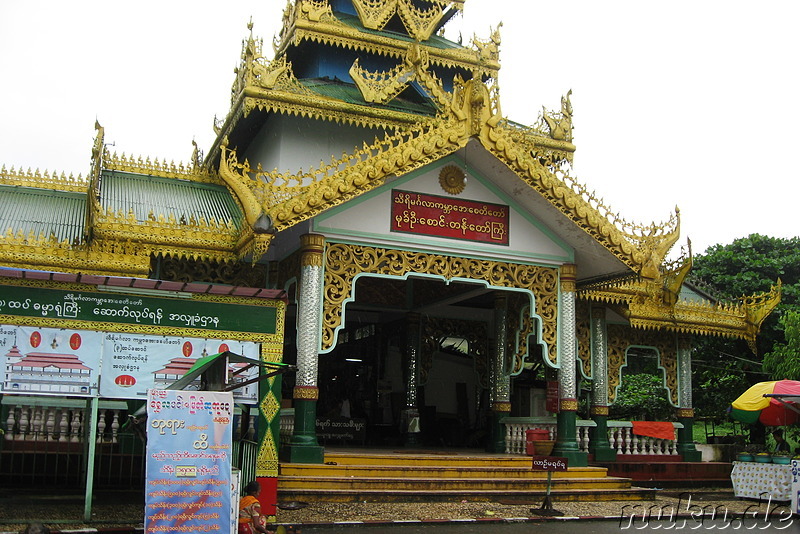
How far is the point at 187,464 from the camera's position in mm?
8109

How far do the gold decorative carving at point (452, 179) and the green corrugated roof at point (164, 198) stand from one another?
12.2ft

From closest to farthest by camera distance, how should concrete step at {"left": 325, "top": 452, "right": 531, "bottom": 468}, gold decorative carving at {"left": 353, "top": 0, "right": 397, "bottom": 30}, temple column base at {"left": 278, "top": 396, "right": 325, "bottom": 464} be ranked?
temple column base at {"left": 278, "top": 396, "right": 325, "bottom": 464} → concrete step at {"left": 325, "top": 452, "right": 531, "bottom": 468} → gold decorative carving at {"left": 353, "top": 0, "right": 397, "bottom": 30}

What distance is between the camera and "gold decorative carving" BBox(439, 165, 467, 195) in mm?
13578

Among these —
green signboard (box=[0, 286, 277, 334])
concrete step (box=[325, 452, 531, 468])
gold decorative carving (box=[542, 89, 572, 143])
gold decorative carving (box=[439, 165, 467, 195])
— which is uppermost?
gold decorative carving (box=[542, 89, 572, 143])

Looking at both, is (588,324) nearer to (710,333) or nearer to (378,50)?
(710,333)

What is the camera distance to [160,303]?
9781mm

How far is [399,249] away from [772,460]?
24.2 feet

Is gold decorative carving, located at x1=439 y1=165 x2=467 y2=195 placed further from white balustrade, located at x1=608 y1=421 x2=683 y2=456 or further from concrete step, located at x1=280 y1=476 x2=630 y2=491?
white balustrade, located at x1=608 y1=421 x2=683 y2=456

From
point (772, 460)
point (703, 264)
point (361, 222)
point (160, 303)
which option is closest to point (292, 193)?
point (361, 222)

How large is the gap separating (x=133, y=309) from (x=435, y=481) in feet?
16.4

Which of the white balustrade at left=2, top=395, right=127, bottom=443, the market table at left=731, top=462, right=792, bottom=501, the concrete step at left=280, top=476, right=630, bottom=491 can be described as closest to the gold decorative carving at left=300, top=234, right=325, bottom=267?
the concrete step at left=280, top=476, right=630, bottom=491

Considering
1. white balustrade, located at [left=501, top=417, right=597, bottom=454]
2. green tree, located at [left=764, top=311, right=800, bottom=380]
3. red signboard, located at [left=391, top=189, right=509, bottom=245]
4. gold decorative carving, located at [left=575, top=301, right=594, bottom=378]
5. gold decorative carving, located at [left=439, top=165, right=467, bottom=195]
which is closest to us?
red signboard, located at [left=391, top=189, right=509, bottom=245]

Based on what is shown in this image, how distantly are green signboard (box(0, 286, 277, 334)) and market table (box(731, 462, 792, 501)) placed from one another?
9.19m

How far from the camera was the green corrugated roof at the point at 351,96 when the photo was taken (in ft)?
53.2
